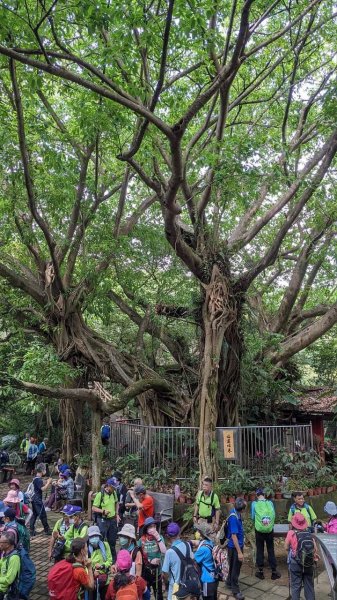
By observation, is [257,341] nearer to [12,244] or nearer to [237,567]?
[237,567]

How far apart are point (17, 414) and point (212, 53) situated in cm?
1507

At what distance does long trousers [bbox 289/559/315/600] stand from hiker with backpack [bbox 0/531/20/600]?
2865 millimetres

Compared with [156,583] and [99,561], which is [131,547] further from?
[156,583]

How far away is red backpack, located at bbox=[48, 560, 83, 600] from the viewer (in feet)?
13.1

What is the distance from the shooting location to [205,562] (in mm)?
4613

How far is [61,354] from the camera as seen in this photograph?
34.6 feet

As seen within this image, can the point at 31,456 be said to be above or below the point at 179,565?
below

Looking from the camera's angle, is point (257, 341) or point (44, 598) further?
point (257, 341)

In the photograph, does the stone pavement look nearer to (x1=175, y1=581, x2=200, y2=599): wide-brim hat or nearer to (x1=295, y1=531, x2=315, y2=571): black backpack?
(x1=295, y1=531, x2=315, y2=571): black backpack

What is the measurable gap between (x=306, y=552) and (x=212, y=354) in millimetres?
4065

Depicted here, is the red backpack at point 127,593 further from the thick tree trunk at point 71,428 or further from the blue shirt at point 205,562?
the thick tree trunk at point 71,428

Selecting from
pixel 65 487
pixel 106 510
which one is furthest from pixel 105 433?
pixel 106 510

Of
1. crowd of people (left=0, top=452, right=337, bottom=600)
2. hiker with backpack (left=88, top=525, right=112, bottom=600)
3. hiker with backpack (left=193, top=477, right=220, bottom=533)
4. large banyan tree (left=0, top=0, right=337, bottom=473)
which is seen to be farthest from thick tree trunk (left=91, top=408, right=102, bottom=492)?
hiker with backpack (left=88, top=525, right=112, bottom=600)

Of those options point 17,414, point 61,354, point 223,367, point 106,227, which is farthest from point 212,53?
point 17,414
